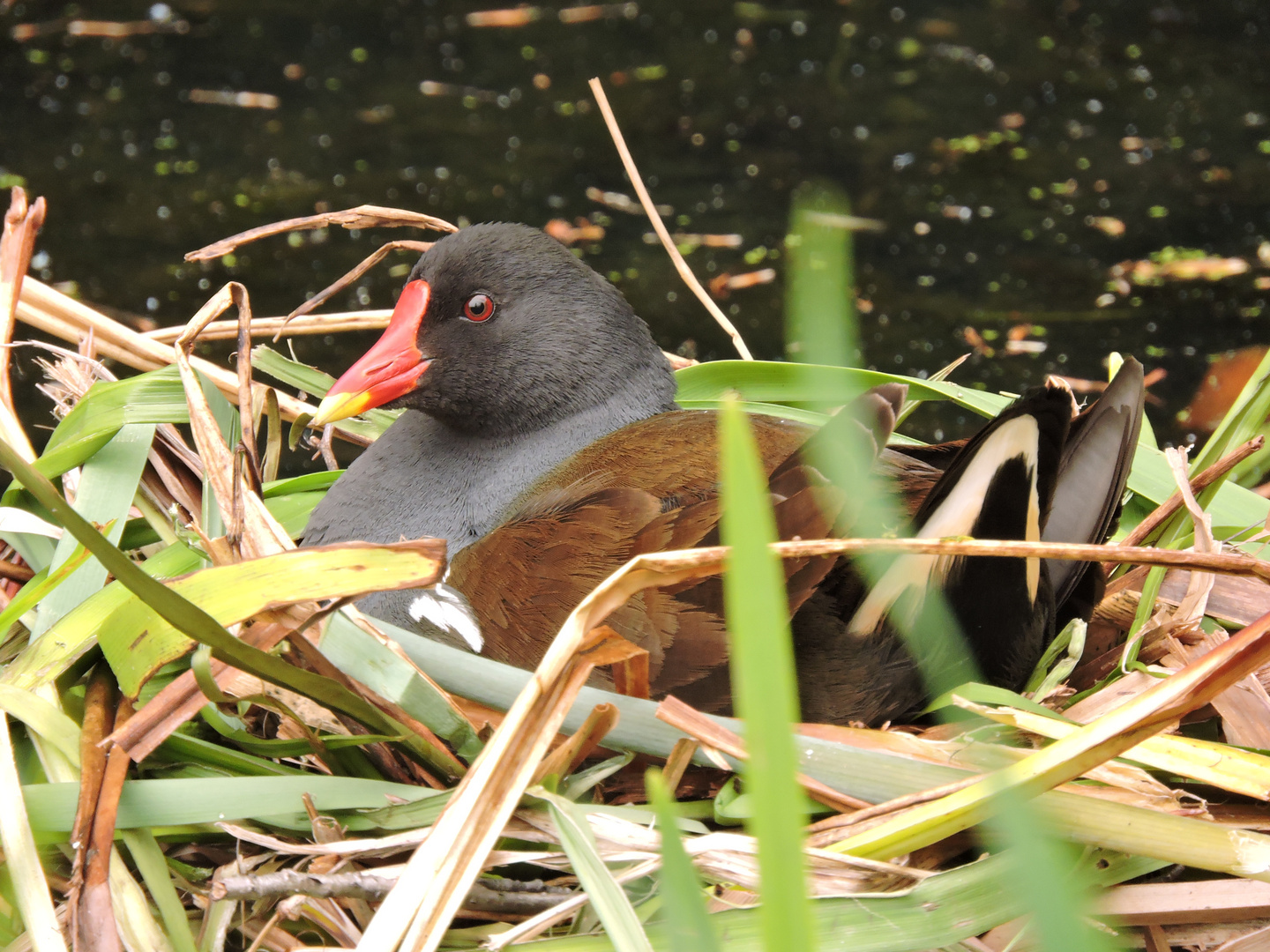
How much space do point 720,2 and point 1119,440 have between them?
112 inches

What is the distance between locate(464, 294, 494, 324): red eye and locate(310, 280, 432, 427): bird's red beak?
43 mm

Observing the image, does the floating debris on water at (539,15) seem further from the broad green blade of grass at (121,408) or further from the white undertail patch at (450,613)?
the white undertail patch at (450,613)

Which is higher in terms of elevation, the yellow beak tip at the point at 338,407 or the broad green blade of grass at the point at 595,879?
the yellow beak tip at the point at 338,407

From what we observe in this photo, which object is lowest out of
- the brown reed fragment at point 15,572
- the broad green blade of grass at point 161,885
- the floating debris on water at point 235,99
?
the broad green blade of grass at point 161,885

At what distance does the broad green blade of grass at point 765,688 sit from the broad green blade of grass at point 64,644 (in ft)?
2.26

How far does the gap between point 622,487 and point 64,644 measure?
44cm

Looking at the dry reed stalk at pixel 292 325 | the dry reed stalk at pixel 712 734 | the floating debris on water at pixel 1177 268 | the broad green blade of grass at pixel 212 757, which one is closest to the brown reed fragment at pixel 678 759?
the dry reed stalk at pixel 712 734

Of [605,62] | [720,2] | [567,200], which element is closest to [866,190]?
[567,200]

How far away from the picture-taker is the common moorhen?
2.84ft

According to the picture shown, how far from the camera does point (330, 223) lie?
4.03 ft

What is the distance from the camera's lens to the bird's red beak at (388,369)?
1193mm

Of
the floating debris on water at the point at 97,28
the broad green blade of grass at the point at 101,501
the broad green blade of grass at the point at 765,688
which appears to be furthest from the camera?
the floating debris on water at the point at 97,28

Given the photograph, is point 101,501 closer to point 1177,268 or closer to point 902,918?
point 902,918

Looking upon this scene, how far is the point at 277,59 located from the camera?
3168mm
